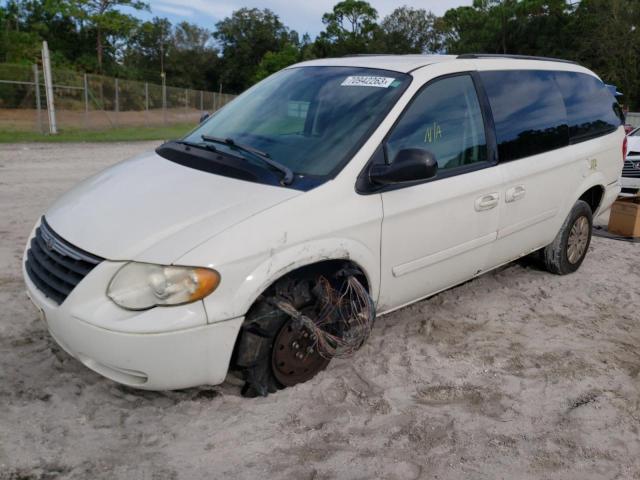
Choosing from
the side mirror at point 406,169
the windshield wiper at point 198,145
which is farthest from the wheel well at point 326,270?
the windshield wiper at point 198,145

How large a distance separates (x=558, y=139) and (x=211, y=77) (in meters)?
76.5

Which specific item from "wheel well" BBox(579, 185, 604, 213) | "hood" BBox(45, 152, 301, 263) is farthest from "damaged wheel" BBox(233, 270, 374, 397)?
"wheel well" BBox(579, 185, 604, 213)

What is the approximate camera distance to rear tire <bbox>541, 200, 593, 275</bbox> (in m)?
5.21

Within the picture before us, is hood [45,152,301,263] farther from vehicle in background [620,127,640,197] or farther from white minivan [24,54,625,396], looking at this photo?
vehicle in background [620,127,640,197]

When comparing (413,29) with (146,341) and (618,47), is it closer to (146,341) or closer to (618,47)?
(618,47)

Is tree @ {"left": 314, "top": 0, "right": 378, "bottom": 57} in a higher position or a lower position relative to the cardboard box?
higher

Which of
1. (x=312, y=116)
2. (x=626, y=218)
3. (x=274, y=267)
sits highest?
(x=312, y=116)

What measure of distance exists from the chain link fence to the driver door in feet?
54.8

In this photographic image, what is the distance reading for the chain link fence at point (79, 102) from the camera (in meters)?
22.3

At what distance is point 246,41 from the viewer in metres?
79.1

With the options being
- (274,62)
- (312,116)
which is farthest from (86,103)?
(274,62)

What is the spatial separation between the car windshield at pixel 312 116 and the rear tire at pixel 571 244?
2.39 metres

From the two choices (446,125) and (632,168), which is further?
(632,168)

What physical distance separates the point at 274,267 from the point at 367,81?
1.51 m
